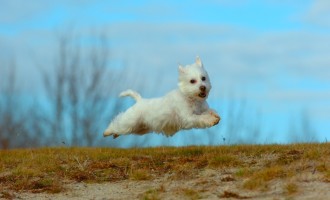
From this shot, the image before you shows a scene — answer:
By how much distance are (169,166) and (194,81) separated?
5.31ft

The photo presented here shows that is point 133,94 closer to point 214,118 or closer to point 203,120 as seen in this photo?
point 203,120

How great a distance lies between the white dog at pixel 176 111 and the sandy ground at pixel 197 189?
157 cm

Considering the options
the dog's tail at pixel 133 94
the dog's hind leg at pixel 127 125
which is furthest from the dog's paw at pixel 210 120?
the dog's tail at pixel 133 94

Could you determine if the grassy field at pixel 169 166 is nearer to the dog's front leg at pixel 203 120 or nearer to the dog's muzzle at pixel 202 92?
the dog's front leg at pixel 203 120

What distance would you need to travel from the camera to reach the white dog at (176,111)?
13.1m

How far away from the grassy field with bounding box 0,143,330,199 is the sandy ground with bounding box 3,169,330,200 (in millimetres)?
47

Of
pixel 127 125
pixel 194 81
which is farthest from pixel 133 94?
pixel 194 81

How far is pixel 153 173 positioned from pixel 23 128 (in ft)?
68.7

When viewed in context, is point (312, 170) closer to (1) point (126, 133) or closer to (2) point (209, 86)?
(2) point (209, 86)

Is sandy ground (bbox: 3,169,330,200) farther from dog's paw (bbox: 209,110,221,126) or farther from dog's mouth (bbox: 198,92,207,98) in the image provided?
dog's mouth (bbox: 198,92,207,98)

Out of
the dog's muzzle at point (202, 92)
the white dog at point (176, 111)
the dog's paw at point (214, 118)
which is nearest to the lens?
the dog's paw at point (214, 118)

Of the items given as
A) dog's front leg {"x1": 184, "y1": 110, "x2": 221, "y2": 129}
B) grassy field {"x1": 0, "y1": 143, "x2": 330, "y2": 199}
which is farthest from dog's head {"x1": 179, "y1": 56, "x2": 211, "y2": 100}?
grassy field {"x1": 0, "y1": 143, "x2": 330, "y2": 199}

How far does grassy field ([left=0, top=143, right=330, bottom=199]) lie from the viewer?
35.5ft

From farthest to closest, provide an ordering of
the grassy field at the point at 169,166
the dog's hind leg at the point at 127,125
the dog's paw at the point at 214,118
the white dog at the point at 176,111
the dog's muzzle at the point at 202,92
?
the dog's hind leg at the point at 127,125 < the white dog at the point at 176,111 < the dog's muzzle at the point at 202,92 < the dog's paw at the point at 214,118 < the grassy field at the point at 169,166
